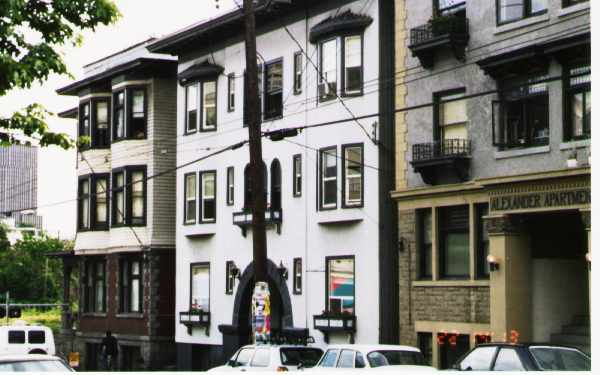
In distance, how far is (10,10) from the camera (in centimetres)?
2162

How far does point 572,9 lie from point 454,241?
763 cm

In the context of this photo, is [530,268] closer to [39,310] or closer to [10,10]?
[10,10]

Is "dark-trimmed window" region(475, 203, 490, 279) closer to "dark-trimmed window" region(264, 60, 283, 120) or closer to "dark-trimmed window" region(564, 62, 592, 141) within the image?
"dark-trimmed window" region(564, 62, 592, 141)

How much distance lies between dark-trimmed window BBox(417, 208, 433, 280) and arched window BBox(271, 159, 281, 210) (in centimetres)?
823

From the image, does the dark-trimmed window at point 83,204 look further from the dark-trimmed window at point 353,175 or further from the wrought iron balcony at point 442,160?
the wrought iron balcony at point 442,160

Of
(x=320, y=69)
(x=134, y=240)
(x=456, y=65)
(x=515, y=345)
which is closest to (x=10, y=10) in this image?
(x=515, y=345)

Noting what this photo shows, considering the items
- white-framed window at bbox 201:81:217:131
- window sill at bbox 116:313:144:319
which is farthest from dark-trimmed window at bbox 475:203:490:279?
window sill at bbox 116:313:144:319

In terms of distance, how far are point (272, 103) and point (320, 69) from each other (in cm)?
353

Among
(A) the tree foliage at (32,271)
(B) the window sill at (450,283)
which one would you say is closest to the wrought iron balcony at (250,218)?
(B) the window sill at (450,283)

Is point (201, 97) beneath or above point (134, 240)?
above

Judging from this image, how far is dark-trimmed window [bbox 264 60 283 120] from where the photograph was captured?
42.6 metres

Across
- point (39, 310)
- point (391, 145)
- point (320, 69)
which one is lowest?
point (39, 310)

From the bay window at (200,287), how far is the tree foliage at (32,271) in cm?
3632

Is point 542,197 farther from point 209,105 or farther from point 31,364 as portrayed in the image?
point 209,105
